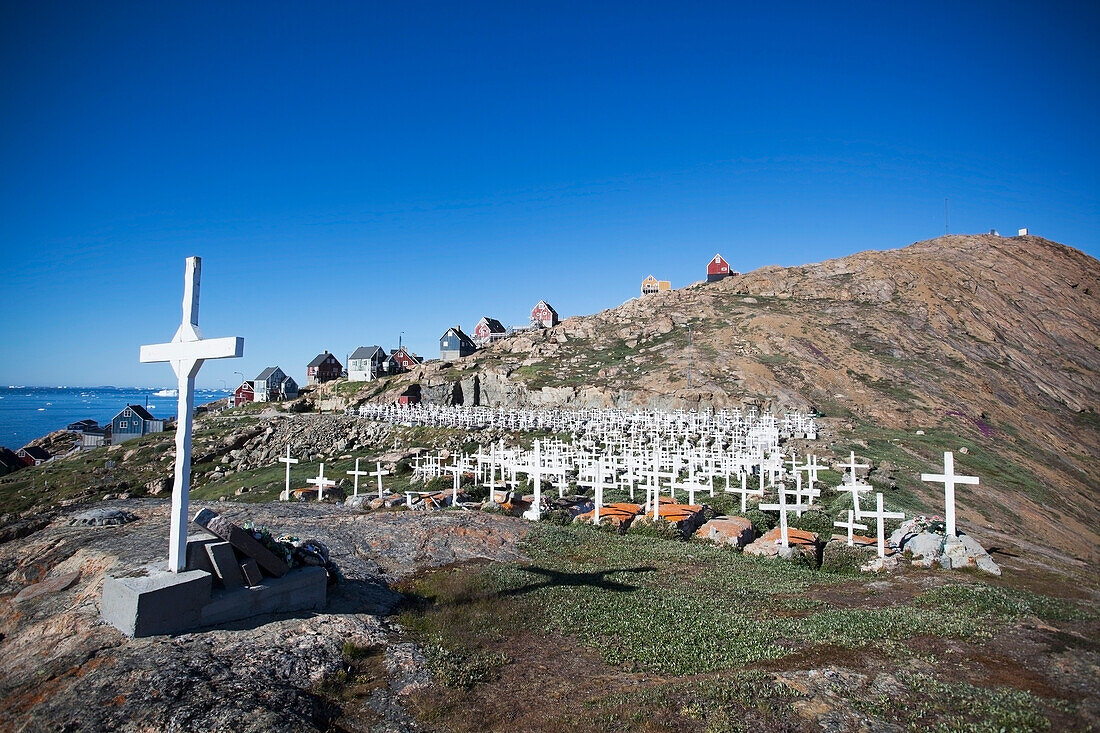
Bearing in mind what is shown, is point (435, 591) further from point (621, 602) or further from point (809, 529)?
point (809, 529)

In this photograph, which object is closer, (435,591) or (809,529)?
(435,591)

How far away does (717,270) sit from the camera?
350 ft

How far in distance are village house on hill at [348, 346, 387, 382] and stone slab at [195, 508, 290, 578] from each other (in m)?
78.5

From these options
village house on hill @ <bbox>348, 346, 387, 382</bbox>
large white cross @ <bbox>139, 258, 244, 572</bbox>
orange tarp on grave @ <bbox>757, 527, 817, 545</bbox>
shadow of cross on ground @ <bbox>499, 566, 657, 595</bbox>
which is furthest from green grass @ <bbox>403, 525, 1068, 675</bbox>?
village house on hill @ <bbox>348, 346, 387, 382</bbox>

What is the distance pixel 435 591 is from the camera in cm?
1053

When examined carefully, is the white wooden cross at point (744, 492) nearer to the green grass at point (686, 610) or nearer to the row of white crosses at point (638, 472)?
the row of white crosses at point (638, 472)

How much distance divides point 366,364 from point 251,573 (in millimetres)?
80711

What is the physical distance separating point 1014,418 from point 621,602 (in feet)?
191

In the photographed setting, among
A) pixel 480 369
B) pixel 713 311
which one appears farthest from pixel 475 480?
pixel 713 311

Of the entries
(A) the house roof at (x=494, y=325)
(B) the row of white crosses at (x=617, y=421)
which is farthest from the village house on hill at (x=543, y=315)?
(B) the row of white crosses at (x=617, y=421)

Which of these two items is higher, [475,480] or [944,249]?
[944,249]

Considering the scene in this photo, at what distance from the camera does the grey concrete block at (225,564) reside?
7855mm

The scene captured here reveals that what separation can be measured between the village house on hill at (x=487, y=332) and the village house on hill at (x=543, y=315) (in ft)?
23.5

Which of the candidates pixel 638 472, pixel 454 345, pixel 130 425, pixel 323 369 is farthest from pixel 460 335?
pixel 638 472
